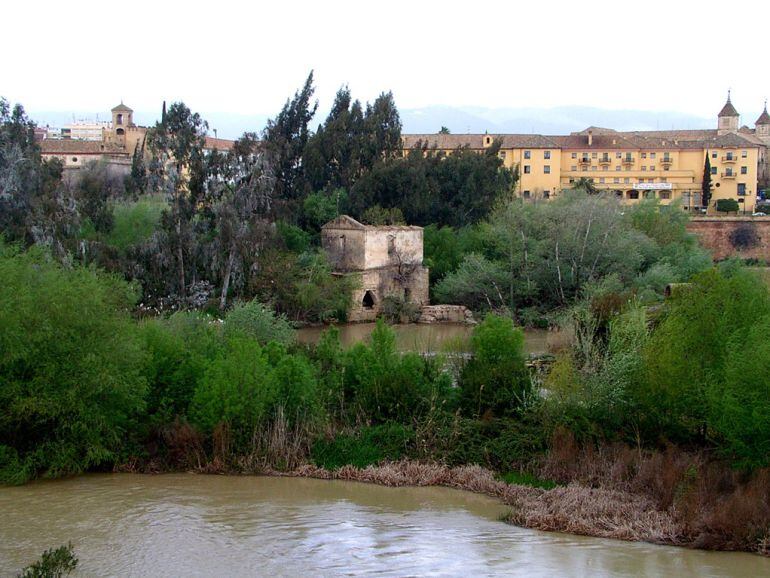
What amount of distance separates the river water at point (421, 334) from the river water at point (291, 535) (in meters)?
10.8

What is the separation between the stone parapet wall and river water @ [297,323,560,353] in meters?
20.6

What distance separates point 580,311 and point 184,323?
1006 centimetres

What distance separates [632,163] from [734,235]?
19259 mm

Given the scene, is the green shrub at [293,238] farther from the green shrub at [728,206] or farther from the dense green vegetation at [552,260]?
the green shrub at [728,206]

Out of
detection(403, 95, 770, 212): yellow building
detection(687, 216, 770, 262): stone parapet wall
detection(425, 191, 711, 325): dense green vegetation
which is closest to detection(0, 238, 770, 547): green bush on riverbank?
detection(425, 191, 711, 325): dense green vegetation

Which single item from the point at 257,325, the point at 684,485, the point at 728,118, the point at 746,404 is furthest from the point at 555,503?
the point at 728,118

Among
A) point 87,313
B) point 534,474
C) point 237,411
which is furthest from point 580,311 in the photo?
point 87,313

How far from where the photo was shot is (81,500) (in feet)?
54.3

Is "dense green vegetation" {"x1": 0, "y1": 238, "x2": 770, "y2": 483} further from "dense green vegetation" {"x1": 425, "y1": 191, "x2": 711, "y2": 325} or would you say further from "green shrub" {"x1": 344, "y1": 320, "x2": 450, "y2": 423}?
"dense green vegetation" {"x1": 425, "y1": 191, "x2": 711, "y2": 325}

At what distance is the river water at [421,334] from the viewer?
29.5 meters

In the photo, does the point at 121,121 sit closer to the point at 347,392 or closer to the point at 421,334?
the point at 421,334

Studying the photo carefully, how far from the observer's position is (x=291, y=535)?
15.3 metres

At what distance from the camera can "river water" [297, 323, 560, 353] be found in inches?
1163

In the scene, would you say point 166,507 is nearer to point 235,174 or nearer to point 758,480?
point 758,480
